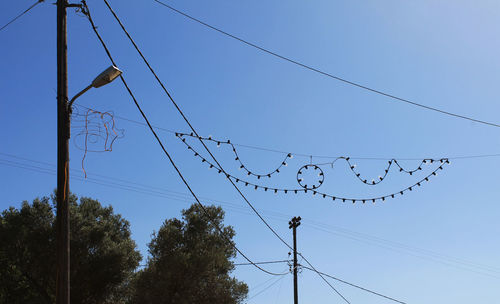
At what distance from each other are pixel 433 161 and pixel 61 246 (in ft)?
31.2

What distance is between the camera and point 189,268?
24391 millimetres

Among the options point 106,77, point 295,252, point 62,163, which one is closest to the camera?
point 106,77

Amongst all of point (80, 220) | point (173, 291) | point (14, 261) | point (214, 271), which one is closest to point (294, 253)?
point (214, 271)

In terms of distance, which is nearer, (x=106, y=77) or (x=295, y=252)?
(x=106, y=77)

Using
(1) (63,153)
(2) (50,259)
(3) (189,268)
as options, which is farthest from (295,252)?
(1) (63,153)

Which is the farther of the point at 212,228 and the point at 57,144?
the point at 212,228

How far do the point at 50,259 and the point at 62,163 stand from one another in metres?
19.1

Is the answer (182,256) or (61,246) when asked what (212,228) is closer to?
(182,256)

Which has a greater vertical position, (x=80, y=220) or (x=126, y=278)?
(x=80, y=220)

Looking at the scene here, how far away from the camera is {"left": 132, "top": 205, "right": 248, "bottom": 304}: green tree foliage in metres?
24.0

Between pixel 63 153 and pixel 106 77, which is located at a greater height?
pixel 106 77

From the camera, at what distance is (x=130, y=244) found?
25328mm

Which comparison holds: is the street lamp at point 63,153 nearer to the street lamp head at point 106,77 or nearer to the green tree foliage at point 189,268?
the street lamp head at point 106,77

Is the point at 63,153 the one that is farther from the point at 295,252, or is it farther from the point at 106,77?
the point at 295,252
